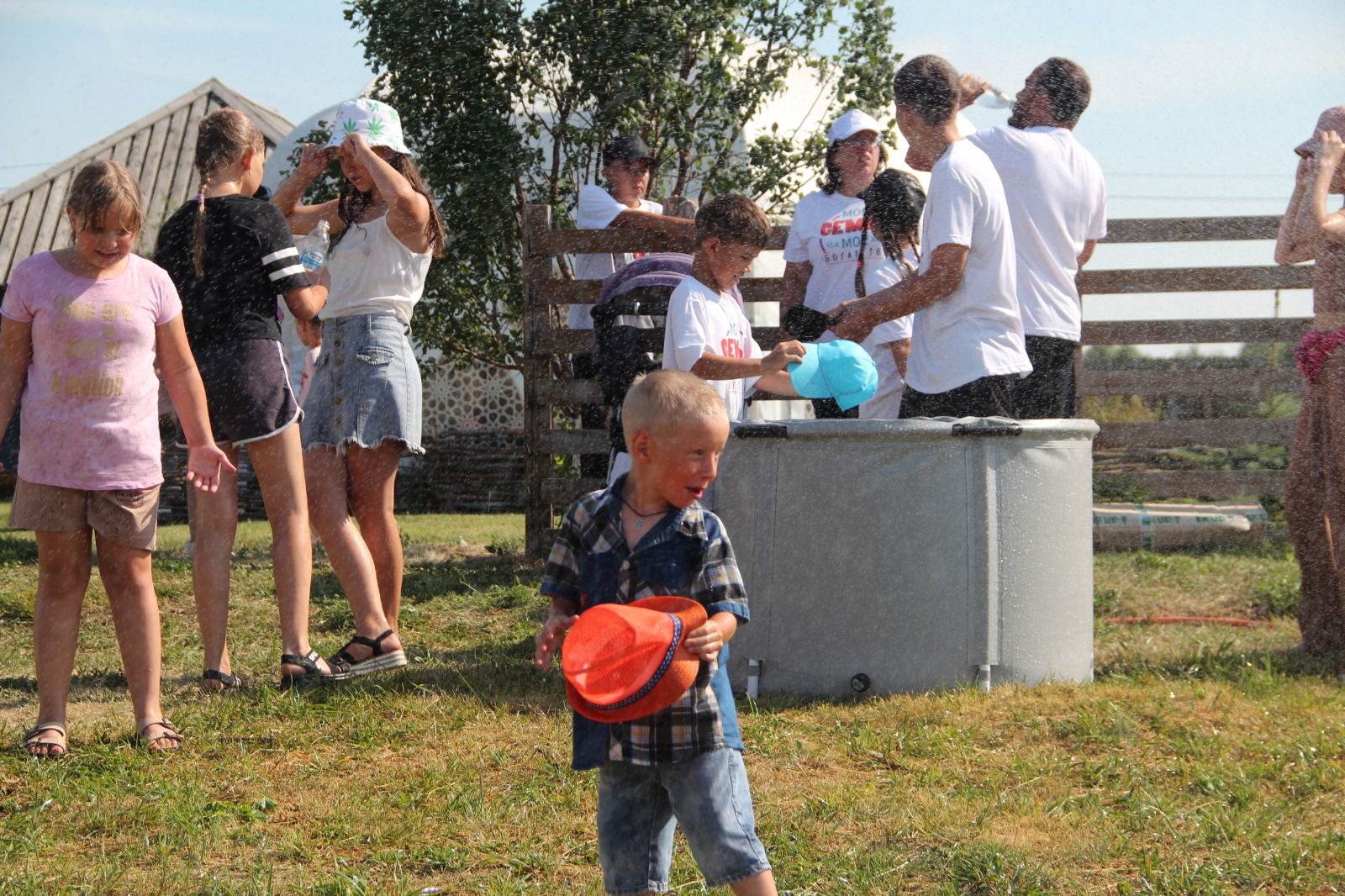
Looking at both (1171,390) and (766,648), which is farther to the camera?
(1171,390)

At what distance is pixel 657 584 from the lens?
2.78m

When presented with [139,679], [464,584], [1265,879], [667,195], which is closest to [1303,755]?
[1265,879]

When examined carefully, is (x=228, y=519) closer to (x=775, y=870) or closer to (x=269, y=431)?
(x=269, y=431)

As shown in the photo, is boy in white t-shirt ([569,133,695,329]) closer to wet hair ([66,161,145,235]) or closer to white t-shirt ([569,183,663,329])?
white t-shirt ([569,183,663,329])

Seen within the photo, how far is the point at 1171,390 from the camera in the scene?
344 inches

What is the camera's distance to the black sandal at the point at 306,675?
494cm

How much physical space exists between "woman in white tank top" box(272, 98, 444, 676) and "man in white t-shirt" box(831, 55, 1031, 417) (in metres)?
1.65

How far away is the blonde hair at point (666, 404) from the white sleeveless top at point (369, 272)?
2.53 meters

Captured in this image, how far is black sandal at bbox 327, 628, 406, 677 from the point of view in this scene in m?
5.11

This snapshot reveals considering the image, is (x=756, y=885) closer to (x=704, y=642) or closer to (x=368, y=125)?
(x=704, y=642)

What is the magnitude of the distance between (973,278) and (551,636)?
2575 mm

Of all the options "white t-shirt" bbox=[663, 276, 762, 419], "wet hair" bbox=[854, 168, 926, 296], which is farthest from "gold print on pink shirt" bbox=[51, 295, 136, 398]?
"wet hair" bbox=[854, 168, 926, 296]

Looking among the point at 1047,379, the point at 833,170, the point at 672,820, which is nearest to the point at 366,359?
the point at 833,170

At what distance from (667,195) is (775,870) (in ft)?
24.2
